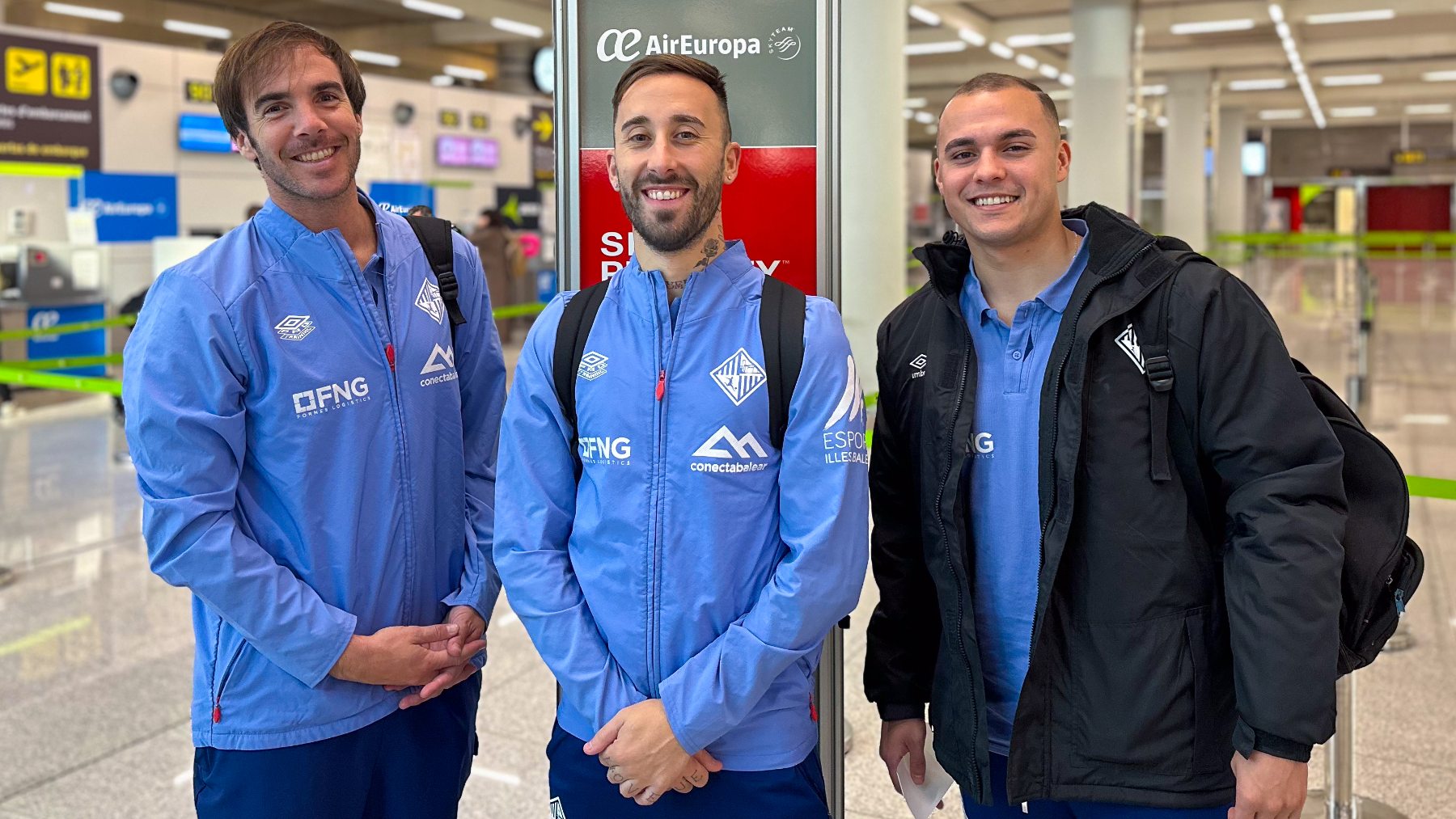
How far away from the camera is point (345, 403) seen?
1.92 m

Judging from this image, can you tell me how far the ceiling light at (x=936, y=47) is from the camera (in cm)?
2195

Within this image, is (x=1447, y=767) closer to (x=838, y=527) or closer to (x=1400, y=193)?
(x=838, y=527)

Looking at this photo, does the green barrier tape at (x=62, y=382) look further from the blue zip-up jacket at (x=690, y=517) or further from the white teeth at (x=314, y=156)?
the blue zip-up jacket at (x=690, y=517)

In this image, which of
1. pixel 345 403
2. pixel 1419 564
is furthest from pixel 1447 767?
pixel 345 403

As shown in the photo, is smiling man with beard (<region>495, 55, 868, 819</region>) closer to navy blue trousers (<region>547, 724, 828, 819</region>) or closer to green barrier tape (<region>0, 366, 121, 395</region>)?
navy blue trousers (<region>547, 724, 828, 819</region>)

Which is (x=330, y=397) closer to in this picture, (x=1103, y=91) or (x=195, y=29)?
(x=1103, y=91)

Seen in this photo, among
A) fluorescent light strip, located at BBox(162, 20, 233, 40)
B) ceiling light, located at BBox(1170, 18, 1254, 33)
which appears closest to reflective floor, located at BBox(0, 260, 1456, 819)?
ceiling light, located at BBox(1170, 18, 1254, 33)

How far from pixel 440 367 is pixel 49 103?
499 inches

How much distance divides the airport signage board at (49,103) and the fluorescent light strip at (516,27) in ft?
22.5

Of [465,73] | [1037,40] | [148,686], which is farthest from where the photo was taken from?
[465,73]

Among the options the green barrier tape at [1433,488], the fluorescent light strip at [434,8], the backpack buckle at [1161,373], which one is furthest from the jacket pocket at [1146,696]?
the fluorescent light strip at [434,8]

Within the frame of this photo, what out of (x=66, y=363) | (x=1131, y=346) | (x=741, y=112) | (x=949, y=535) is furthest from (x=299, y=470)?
(x=66, y=363)

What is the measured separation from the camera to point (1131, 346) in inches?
69.3

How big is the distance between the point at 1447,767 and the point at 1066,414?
2.73m
